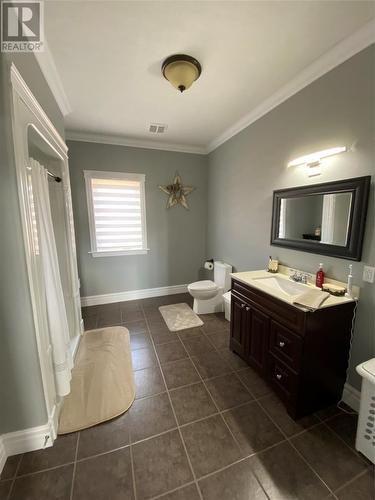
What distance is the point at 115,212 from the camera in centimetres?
336

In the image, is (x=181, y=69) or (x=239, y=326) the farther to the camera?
(x=239, y=326)

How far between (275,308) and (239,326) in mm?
587

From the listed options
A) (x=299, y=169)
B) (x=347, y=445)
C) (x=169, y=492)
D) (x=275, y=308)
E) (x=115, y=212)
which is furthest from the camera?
(x=115, y=212)

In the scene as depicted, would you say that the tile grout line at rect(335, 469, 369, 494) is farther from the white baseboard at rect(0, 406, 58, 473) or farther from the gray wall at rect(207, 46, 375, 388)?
the white baseboard at rect(0, 406, 58, 473)

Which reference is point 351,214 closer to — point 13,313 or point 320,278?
point 320,278

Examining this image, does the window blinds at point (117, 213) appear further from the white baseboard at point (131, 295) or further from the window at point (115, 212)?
the white baseboard at point (131, 295)

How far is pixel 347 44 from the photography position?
4.86 feet

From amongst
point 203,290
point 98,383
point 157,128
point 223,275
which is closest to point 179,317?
point 203,290

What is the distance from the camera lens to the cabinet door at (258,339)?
174 cm

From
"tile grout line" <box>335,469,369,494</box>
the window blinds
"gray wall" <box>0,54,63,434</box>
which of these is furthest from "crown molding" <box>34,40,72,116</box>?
"tile grout line" <box>335,469,369,494</box>

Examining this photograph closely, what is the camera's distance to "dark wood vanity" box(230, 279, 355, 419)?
1.42 m

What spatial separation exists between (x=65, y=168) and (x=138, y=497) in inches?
108

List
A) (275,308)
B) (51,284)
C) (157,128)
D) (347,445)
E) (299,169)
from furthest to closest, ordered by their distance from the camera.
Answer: (157,128) < (299,169) < (275,308) < (51,284) < (347,445)

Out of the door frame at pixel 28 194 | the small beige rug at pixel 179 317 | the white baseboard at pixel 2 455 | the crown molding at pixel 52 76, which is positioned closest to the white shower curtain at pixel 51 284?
the door frame at pixel 28 194
